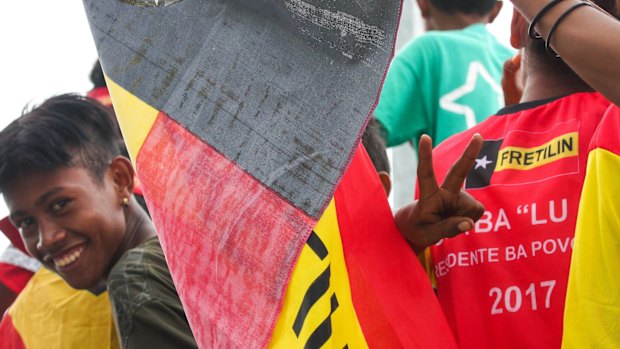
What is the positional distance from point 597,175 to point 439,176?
21.0 inches

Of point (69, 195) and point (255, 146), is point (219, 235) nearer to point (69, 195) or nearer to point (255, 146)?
point (255, 146)

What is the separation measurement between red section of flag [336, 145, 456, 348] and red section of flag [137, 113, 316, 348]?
0.56ft

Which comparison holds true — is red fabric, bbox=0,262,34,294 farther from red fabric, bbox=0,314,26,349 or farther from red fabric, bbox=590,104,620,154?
red fabric, bbox=590,104,620,154

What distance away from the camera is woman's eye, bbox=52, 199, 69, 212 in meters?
3.08

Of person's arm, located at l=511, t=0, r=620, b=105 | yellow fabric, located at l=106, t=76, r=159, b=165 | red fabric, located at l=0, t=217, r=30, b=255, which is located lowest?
red fabric, located at l=0, t=217, r=30, b=255

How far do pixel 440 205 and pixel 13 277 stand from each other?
2119 millimetres

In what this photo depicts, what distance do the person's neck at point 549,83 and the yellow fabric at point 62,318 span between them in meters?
1.36

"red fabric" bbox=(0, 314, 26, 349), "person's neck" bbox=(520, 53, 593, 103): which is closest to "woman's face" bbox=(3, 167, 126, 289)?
"red fabric" bbox=(0, 314, 26, 349)

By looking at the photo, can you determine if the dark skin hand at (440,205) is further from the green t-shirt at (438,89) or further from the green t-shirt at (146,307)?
the green t-shirt at (438,89)

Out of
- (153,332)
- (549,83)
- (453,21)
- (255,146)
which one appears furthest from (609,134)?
(453,21)

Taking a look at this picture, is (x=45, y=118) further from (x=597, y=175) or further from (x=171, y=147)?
(x=597, y=175)

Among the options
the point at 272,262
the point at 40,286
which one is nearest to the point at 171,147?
the point at 272,262

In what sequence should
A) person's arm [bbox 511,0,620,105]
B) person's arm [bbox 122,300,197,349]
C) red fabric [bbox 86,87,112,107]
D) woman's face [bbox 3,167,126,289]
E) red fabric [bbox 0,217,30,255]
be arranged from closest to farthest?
1. person's arm [bbox 511,0,620,105]
2. person's arm [bbox 122,300,197,349]
3. woman's face [bbox 3,167,126,289]
4. red fabric [bbox 0,217,30,255]
5. red fabric [bbox 86,87,112,107]

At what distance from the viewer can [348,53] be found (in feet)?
6.41
